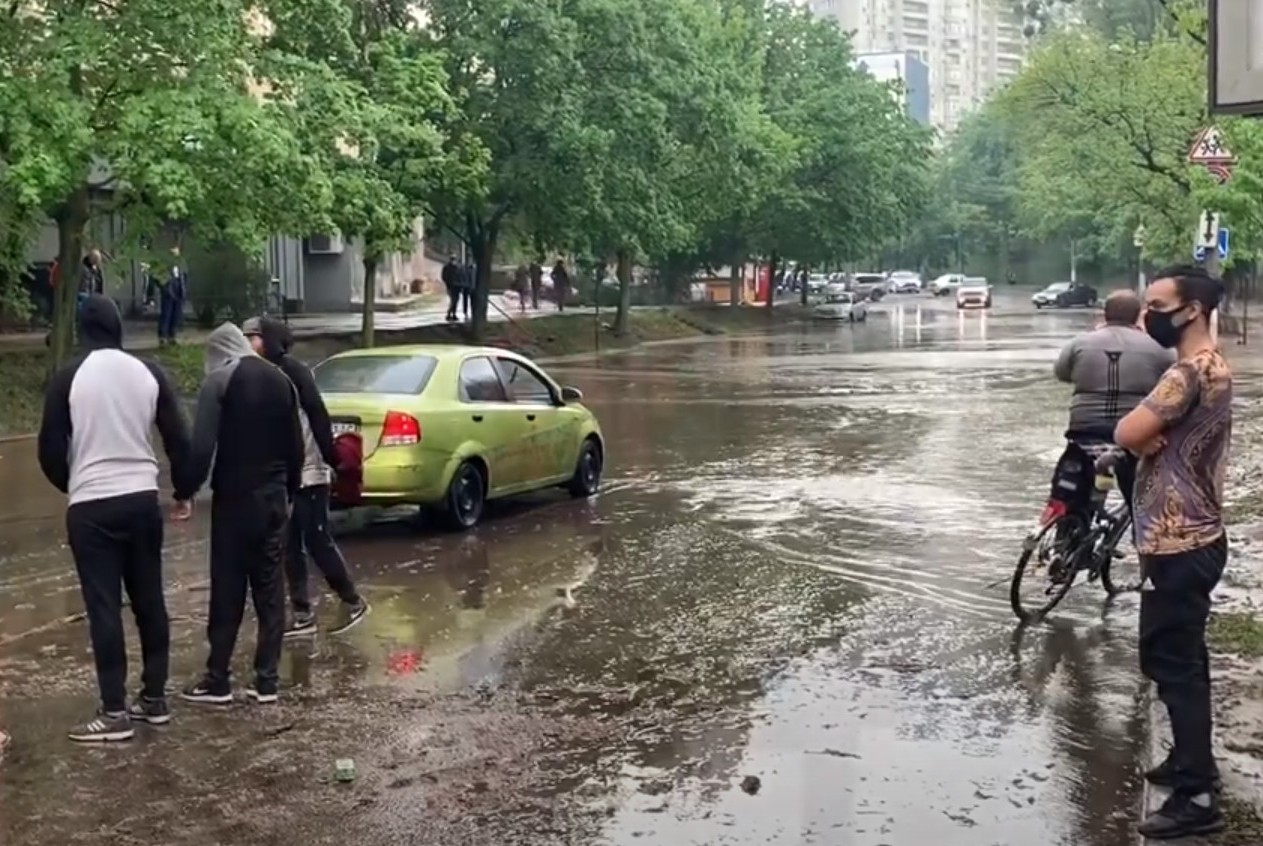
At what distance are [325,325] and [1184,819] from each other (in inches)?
1300

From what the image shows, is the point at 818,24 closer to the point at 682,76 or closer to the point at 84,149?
the point at 682,76

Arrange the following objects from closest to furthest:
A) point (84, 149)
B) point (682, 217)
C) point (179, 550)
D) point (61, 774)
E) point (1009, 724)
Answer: point (61, 774)
point (1009, 724)
point (179, 550)
point (84, 149)
point (682, 217)

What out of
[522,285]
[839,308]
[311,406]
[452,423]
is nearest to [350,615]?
[311,406]

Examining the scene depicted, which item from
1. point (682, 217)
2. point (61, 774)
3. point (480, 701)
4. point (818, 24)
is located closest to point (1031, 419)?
point (480, 701)

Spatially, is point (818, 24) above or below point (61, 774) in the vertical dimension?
above

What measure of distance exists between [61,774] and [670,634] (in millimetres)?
3606

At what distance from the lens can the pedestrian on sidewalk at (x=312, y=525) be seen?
356 inches

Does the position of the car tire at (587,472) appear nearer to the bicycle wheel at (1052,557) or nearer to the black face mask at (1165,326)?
the bicycle wheel at (1052,557)

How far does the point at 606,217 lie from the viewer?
1435 inches

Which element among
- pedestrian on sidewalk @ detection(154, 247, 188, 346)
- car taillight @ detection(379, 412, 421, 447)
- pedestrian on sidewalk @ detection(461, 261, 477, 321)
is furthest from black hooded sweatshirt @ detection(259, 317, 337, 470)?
pedestrian on sidewalk @ detection(461, 261, 477, 321)

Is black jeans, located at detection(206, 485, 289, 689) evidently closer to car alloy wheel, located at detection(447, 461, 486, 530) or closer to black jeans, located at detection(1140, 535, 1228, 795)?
black jeans, located at detection(1140, 535, 1228, 795)

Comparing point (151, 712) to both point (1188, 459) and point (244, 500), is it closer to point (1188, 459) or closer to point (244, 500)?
point (244, 500)

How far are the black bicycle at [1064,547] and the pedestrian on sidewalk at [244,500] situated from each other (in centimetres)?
424

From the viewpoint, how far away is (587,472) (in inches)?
589
